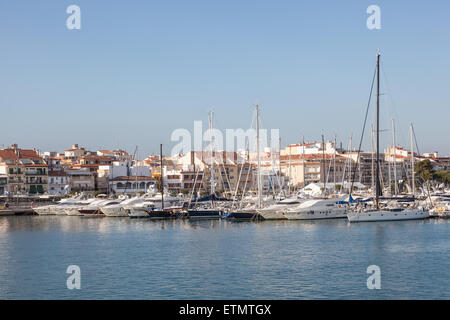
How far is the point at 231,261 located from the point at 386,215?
2139 centimetres

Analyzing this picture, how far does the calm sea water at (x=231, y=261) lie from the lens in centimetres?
2169

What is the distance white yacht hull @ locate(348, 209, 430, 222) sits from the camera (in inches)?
1763

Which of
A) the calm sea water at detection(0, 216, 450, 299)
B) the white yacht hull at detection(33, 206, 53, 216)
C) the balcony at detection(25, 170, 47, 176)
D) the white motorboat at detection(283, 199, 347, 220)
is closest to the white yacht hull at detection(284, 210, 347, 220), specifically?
the white motorboat at detection(283, 199, 347, 220)

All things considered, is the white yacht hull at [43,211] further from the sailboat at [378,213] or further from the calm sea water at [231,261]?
the sailboat at [378,213]

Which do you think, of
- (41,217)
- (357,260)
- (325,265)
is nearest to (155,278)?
(325,265)

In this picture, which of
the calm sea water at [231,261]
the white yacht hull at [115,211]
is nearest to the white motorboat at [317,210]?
the calm sea water at [231,261]

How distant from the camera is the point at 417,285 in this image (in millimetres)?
22156

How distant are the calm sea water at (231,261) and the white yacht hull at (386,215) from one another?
1.05 meters

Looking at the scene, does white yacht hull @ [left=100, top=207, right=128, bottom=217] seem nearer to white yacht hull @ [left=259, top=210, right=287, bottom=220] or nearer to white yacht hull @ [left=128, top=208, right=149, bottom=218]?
white yacht hull @ [left=128, top=208, right=149, bottom=218]

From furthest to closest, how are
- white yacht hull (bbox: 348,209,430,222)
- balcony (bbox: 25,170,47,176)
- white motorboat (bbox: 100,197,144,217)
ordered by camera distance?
balcony (bbox: 25,170,47,176), white motorboat (bbox: 100,197,144,217), white yacht hull (bbox: 348,209,430,222)

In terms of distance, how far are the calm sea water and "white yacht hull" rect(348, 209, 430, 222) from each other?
1.05 m

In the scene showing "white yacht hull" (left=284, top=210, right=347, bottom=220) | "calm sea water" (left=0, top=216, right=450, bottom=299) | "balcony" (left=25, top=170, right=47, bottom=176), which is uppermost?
"balcony" (left=25, top=170, right=47, bottom=176)

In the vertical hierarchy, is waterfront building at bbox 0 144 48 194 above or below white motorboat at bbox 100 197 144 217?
above

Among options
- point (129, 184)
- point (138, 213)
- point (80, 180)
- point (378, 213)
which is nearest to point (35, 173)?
point (80, 180)
